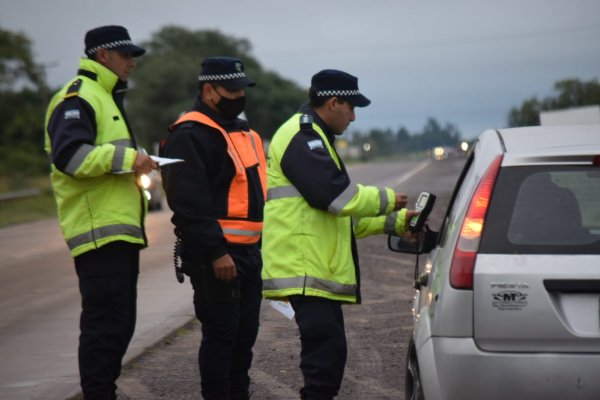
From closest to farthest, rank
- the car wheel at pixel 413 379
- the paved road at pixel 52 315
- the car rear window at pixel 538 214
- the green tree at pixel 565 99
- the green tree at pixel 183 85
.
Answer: the car rear window at pixel 538 214 → the car wheel at pixel 413 379 → the paved road at pixel 52 315 → the green tree at pixel 565 99 → the green tree at pixel 183 85

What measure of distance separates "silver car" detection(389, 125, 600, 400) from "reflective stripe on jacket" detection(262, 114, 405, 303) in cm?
96

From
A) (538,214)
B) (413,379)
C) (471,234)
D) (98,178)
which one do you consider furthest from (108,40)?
(538,214)

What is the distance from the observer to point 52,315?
12.0 m

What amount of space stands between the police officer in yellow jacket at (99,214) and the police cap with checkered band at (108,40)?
192 millimetres

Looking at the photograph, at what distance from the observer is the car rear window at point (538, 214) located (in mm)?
4879

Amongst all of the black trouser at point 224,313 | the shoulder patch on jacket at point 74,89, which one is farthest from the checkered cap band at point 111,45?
the black trouser at point 224,313

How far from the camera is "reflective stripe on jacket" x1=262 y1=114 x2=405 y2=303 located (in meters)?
6.07

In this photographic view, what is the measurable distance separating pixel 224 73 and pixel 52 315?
6087 mm

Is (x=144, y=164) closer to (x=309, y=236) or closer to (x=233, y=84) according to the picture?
(x=233, y=84)

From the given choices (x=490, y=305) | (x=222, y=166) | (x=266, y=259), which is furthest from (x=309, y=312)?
(x=490, y=305)

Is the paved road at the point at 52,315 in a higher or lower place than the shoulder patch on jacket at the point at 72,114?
lower

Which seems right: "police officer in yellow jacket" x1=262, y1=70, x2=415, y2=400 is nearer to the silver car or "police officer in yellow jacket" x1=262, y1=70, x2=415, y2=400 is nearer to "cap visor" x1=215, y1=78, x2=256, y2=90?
"cap visor" x1=215, y1=78, x2=256, y2=90

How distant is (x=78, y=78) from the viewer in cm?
645

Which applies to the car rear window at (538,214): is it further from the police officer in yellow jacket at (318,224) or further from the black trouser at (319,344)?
the black trouser at (319,344)
